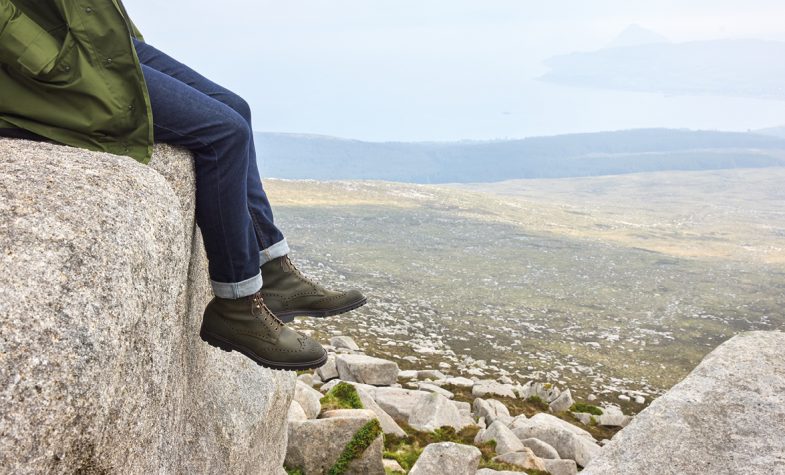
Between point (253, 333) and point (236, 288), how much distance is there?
0.38 meters

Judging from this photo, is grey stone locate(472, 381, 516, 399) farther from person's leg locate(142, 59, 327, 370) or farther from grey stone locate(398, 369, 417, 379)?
person's leg locate(142, 59, 327, 370)

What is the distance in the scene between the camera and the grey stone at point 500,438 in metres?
12.8

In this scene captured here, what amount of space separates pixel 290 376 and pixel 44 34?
515 centimetres

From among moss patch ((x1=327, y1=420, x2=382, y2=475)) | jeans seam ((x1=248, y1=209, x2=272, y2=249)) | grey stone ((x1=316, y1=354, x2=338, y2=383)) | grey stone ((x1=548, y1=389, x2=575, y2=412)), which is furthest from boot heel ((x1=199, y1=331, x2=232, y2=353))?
Answer: grey stone ((x1=548, y1=389, x2=575, y2=412))

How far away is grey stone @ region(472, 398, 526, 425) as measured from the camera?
15.6m

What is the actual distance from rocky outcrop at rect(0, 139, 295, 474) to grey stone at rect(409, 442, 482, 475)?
18.2 feet

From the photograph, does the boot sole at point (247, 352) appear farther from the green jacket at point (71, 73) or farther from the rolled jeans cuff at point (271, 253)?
the green jacket at point (71, 73)

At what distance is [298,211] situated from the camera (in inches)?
2785

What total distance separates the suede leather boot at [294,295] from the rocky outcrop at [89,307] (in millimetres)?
942

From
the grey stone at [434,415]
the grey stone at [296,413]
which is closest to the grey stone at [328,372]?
the grey stone at [434,415]

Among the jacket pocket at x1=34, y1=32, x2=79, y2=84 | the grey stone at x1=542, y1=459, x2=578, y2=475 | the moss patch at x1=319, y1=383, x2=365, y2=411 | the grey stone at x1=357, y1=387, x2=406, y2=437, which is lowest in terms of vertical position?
the grey stone at x1=542, y1=459, x2=578, y2=475

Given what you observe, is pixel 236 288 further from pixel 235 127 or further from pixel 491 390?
pixel 491 390

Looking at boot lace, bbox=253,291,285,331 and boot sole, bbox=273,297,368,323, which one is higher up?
boot lace, bbox=253,291,285,331

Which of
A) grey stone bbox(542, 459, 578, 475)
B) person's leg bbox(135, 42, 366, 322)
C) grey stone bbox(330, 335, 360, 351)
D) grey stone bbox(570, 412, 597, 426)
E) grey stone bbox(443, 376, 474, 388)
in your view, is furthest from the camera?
grey stone bbox(330, 335, 360, 351)
